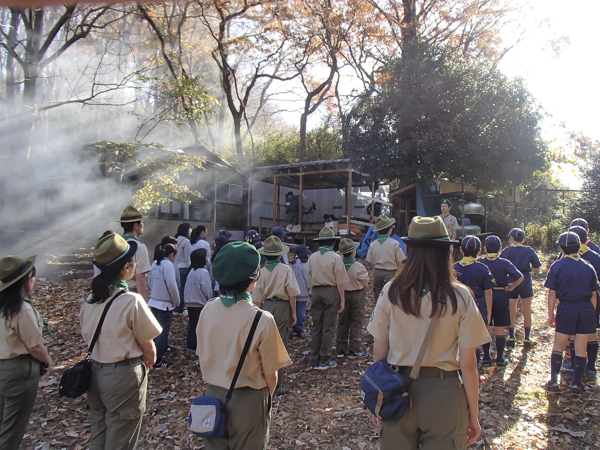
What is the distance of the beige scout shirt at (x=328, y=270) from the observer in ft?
21.5

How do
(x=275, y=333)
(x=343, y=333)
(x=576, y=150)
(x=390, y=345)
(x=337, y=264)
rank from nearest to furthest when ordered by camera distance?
(x=390, y=345) → (x=275, y=333) → (x=337, y=264) → (x=343, y=333) → (x=576, y=150)

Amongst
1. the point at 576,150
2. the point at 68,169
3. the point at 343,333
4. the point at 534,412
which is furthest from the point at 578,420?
the point at 576,150

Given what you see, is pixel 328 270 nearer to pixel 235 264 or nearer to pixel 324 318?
pixel 324 318

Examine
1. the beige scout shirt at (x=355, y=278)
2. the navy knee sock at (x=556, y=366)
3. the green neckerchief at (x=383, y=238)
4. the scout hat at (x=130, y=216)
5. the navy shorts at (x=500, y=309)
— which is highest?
the scout hat at (x=130, y=216)

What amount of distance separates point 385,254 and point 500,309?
6.83ft

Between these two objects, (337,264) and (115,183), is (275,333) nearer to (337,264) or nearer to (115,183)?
(337,264)

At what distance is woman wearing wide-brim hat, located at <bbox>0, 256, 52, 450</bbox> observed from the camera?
3619 mm

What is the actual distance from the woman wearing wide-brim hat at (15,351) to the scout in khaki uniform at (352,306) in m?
4.66

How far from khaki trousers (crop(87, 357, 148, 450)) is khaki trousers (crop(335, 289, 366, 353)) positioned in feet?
14.6

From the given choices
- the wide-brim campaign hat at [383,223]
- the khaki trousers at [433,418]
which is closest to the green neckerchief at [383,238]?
the wide-brim campaign hat at [383,223]

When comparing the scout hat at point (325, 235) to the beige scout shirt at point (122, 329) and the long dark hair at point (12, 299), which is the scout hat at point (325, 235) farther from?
the long dark hair at point (12, 299)

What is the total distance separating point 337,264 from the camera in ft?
21.5

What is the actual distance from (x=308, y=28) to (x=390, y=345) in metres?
21.7

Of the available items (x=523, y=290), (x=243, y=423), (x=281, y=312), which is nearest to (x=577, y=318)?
(x=523, y=290)
